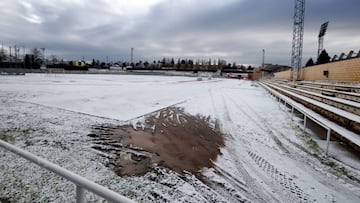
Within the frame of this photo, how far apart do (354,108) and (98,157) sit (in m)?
8.33

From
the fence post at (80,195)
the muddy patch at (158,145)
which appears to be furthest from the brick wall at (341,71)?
the fence post at (80,195)

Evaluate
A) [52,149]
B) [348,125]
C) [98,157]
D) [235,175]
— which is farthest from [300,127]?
[52,149]

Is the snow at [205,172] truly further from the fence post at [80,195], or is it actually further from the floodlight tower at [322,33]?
the floodlight tower at [322,33]

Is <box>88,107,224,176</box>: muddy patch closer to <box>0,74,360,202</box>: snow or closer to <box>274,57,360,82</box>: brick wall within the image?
<box>0,74,360,202</box>: snow

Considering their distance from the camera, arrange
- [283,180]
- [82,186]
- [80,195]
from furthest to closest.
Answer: [283,180] → [80,195] → [82,186]

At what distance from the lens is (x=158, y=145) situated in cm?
629

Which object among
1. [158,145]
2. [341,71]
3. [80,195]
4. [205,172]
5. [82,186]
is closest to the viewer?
[82,186]

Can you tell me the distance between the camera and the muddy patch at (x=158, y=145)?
16.4 feet

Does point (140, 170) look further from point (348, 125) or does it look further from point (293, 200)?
point (348, 125)

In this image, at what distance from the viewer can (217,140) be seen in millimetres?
7000

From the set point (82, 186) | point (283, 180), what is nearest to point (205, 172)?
point (283, 180)

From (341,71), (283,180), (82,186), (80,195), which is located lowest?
(283,180)

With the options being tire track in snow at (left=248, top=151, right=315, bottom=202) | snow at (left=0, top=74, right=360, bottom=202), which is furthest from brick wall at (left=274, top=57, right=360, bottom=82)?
tire track in snow at (left=248, top=151, right=315, bottom=202)

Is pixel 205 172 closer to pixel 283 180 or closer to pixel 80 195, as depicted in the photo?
pixel 283 180
